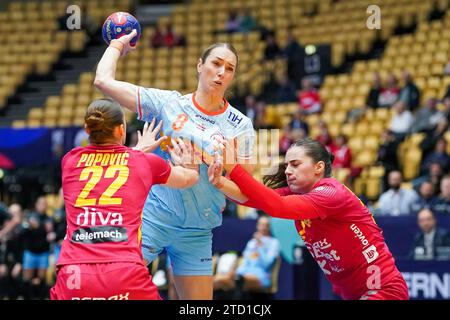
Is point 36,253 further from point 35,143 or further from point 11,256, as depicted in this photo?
point 35,143

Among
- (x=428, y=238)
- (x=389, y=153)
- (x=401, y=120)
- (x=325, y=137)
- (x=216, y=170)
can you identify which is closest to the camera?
(x=216, y=170)

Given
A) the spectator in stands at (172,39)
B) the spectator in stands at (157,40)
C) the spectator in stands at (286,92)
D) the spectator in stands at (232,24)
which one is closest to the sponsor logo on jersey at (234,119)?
the spectator in stands at (286,92)

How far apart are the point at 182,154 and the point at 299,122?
9.52 m

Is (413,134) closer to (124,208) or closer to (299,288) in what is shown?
(299,288)

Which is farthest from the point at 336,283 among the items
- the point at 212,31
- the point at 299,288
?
the point at 212,31

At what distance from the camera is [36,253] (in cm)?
1234

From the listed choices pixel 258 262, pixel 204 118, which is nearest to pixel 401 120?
pixel 258 262

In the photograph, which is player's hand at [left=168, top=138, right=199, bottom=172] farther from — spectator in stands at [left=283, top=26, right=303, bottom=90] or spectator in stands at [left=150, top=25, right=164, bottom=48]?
spectator in stands at [left=150, top=25, right=164, bottom=48]

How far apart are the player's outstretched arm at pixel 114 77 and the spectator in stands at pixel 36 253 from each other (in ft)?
23.5

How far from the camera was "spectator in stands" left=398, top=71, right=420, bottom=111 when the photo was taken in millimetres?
13992

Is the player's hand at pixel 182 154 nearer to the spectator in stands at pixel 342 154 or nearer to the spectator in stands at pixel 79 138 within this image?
the spectator in stands at pixel 342 154

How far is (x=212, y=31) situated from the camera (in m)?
19.7

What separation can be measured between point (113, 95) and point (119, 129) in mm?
702

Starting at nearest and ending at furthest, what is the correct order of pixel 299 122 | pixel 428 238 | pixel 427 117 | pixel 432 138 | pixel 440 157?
pixel 428 238 → pixel 440 157 → pixel 432 138 → pixel 427 117 → pixel 299 122
